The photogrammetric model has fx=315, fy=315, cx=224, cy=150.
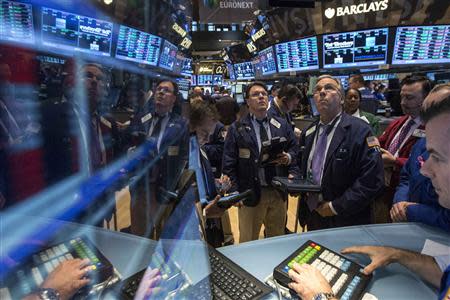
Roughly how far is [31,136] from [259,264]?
0.87 meters

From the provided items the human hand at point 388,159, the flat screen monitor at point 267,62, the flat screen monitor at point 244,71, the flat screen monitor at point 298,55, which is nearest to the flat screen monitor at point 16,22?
the human hand at point 388,159

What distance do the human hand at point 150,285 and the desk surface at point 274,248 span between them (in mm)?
37

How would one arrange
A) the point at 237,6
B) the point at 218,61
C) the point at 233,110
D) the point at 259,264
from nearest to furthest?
the point at 259,264, the point at 237,6, the point at 233,110, the point at 218,61

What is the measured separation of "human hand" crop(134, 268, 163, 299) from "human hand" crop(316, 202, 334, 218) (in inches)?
58.1

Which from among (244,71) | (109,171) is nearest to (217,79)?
(244,71)

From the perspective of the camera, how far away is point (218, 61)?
656 inches

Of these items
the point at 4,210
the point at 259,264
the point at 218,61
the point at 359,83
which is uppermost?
the point at 218,61

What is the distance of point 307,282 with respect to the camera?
2.81 ft

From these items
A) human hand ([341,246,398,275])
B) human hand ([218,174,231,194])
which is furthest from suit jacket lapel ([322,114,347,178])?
human hand ([341,246,398,275])

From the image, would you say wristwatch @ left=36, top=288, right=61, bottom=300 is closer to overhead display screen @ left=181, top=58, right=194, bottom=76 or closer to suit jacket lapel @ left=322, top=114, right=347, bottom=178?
overhead display screen @ left=181, top=58, right=194, bottom=76

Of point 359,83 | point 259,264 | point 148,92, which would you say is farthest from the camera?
point 359,83

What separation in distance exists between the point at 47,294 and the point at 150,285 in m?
0.19

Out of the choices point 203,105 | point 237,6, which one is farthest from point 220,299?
point 237,6

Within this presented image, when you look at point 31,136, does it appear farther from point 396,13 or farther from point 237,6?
point 396,13
